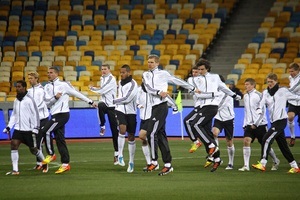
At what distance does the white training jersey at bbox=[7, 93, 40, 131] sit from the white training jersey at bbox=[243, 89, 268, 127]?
4.58 meters

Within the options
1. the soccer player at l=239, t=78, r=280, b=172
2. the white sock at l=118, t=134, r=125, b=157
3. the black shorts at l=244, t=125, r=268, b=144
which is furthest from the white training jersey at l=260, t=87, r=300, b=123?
the white sock at l=118, t=134, r=125, b=157

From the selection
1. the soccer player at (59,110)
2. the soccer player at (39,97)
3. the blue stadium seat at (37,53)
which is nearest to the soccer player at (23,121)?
the soccer player at (59,110)

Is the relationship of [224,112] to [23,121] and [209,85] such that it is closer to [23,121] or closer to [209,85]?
[209,85]

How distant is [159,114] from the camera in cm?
1836

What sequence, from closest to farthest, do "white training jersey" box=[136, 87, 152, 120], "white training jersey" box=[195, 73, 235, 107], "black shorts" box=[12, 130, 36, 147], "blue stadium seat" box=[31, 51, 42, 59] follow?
"black shorts" box=[12, 130, 36, 147]
"white training jersey" box=[136, 87, 152, 120]
"white training jersey" box=[195, 73, 235, 107]
"blue stadium seat" box=[31, 51, 42, 59]

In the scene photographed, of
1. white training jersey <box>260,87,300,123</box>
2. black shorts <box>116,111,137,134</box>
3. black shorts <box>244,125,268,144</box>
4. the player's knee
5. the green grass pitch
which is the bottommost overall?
the green grass pitch

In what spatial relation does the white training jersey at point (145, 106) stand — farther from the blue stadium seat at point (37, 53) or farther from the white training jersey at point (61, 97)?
the blue stadium seat at point (37, 53)

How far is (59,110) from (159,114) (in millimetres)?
2350

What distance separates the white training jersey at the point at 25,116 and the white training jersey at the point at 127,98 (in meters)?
2.18

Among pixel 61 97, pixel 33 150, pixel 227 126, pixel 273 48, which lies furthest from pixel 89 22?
pixel 33 150

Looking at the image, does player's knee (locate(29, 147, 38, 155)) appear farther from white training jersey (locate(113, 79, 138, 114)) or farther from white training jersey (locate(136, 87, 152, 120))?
white training jersey (locate(136, 87, 152, 120))

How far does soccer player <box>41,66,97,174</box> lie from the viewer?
1903 centimetres

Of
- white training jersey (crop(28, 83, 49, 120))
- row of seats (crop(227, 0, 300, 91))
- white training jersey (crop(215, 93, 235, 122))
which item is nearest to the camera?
white training jersey (crop(28, 83, 49, 120))

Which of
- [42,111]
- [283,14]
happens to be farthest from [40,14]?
[42,111]
